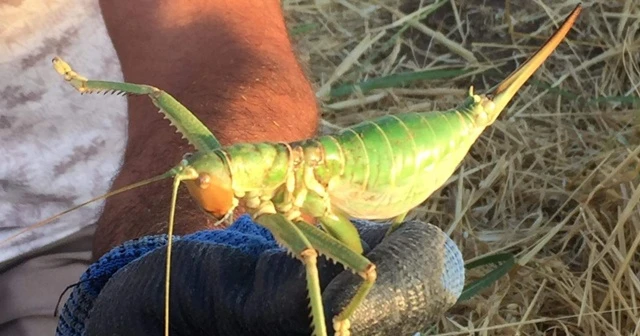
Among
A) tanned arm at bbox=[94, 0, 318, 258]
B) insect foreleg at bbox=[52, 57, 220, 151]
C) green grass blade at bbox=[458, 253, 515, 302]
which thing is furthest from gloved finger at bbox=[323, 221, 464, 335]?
green grass blade at bbox=[458, 253, 515, 302]

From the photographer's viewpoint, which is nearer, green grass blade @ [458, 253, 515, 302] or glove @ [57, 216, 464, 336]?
glove @ [57, 216, 464, 336]

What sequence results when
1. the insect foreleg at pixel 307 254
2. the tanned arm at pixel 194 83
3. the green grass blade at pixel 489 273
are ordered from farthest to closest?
the green grass blade at pixel 489 273 → the tanned arm at pixel 194 83 → the insect foreleg at pixel 307 254

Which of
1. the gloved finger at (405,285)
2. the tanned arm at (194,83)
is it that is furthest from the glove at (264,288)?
the tanned arm at (194,83)

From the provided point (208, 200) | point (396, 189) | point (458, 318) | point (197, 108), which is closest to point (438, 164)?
point (396, 189)

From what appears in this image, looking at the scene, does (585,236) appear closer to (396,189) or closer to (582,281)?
(582,281)

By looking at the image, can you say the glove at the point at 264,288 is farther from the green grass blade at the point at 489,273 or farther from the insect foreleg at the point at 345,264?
the green grass blade at the point at 489,273

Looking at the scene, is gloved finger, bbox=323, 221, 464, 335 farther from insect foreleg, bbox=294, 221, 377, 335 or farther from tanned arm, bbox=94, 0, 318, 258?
tanned arm, bbox=94, 0, 318, 258
